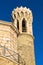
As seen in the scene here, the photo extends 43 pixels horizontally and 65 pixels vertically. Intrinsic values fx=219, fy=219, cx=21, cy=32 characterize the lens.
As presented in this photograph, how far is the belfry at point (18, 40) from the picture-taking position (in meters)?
24.4

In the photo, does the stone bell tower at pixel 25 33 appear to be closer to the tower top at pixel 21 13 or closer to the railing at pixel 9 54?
the tower top at pixel 21 13

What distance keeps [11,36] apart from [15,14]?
10.1 m

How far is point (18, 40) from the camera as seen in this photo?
33.1 m

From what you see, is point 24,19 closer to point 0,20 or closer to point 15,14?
point 15,14

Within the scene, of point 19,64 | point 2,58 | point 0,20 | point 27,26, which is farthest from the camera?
point 27,26

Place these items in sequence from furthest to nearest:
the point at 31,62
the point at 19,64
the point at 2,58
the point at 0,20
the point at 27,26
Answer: the point at 27,26, the point at 31,62, the point at 0,20, the point at 19,64, the point at 2,58

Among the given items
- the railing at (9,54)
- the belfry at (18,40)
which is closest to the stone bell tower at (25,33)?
the belfry at (18,40)

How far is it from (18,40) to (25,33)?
2.61 m

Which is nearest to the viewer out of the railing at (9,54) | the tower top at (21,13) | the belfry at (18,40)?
the railing at (9,54)

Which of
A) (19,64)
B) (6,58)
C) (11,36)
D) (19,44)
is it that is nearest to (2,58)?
(6,58)

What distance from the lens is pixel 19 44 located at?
32.8 meters

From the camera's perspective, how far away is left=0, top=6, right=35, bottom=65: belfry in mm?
24364

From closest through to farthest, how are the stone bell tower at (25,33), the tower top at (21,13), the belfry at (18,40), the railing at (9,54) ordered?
the railing at (9,54), the belfry at (18,40), the stone bell tower at (25,33), the tower top at (21,13)

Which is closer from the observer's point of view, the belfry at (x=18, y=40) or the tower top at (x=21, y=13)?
the belfry at (x=18, y=40)
